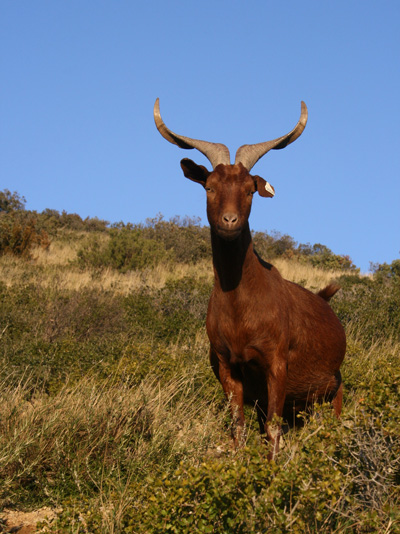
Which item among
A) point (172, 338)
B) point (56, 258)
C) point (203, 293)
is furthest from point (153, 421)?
point (56, 258)

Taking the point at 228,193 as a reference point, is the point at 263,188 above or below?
above

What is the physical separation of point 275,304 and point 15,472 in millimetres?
2406

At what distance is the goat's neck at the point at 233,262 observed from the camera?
511cm

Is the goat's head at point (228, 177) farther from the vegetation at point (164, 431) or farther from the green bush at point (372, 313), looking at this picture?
the green bush at point (372, 313)

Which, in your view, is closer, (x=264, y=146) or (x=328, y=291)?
(x=264, y=146)

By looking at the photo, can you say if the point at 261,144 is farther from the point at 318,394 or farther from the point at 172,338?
the point at 172,338

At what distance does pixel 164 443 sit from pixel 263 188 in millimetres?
2297

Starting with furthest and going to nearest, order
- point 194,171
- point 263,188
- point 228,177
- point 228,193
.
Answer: point 194,171 < point 263,188 < point 228,177 < point 228,193

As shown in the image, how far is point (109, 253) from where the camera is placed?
704 inches

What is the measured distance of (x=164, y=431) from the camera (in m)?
5.25

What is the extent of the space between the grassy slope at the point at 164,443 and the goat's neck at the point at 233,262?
1257 millimetres

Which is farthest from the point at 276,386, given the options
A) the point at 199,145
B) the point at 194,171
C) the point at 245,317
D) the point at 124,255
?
the point at 124,255

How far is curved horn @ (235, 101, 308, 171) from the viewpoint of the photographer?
17.9 feet

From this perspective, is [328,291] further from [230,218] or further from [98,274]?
[98,274]
